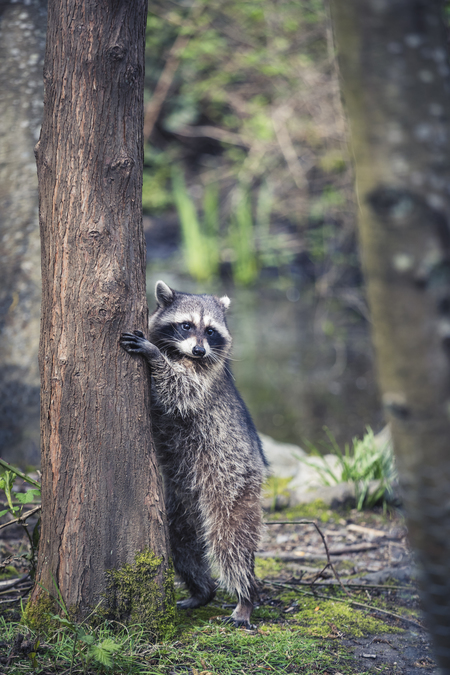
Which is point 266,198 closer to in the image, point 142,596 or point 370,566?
point 370,566

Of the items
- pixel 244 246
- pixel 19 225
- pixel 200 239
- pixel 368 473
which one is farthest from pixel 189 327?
pixel 200 239

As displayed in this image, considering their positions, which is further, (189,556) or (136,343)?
(189,556)

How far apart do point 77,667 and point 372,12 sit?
2.24 m

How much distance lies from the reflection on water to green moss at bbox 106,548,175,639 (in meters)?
4.06

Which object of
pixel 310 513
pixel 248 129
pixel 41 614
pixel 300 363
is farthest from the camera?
pixel 248 129

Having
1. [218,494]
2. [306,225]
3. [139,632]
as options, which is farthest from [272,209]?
[139,632]

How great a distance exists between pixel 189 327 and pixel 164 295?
0.92ft

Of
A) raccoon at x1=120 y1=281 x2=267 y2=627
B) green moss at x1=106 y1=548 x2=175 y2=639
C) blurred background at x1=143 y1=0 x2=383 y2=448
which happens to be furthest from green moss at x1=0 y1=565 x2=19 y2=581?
blurred background at x1=143 y1=0 x2=383 y2=448

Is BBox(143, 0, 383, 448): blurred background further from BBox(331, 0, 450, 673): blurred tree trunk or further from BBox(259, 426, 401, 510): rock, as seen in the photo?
BBox(331, 0, 450, 673): blurred tree trunk

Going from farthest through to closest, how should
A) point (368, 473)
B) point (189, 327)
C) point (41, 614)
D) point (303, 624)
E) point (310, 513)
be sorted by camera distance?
point (368, 473)
point (310, 513)
point (189, 327)
point (303, 624)
point (41, 614)

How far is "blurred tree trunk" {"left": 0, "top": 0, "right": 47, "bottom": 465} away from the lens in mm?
4066

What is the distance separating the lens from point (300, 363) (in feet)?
28.4

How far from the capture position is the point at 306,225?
11000 mm

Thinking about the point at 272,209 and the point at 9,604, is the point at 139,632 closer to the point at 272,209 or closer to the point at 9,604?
the point at 9,604
